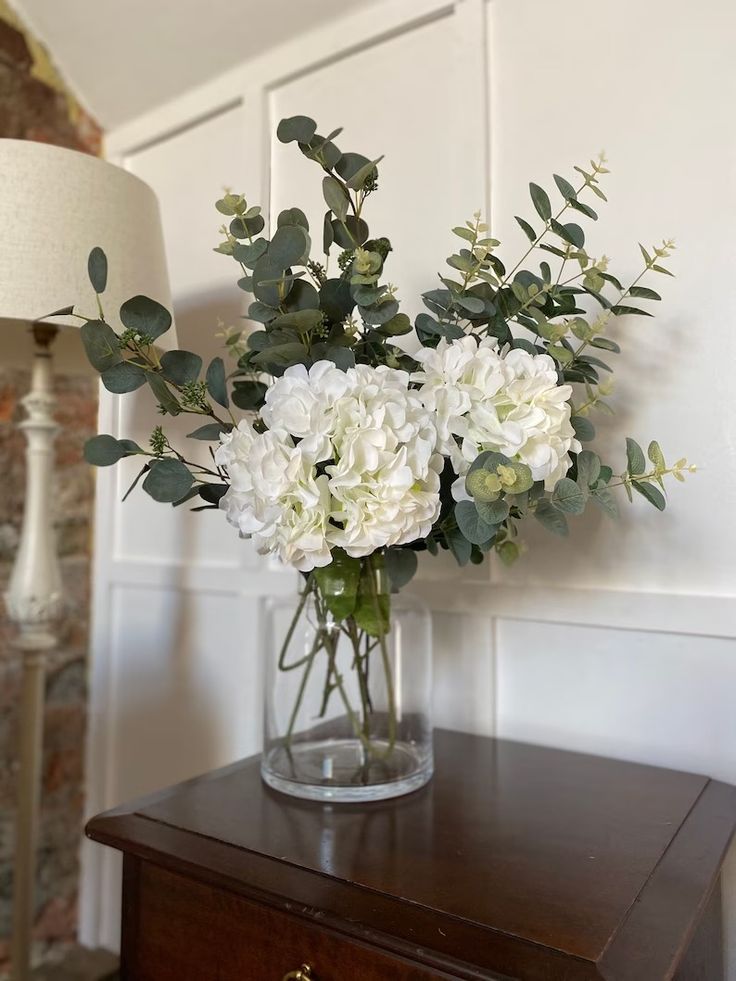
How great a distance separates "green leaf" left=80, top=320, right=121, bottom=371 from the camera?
27.8 inches

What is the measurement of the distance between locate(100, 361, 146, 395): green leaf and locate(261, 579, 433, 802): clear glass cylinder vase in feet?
0.94

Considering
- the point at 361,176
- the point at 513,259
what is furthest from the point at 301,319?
the point at 513,259

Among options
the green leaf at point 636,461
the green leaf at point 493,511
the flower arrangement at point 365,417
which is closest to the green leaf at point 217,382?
the flower arrangement at point 365,417

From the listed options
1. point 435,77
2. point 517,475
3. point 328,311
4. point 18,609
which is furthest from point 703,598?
point 18,609

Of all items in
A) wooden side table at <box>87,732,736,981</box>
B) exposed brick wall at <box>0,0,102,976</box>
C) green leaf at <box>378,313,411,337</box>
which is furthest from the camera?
exposed brick wall at <box>0,0,102,976</box>

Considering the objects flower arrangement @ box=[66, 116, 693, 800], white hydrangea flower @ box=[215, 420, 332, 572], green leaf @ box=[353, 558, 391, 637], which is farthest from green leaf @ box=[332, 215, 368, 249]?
green leaf @ box=[353, 558, 391, 637]

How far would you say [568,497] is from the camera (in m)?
0.67

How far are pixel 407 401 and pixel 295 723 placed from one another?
1.43 ft

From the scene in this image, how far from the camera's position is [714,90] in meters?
0.95

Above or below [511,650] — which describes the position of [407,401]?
above

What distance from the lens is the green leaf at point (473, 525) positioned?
661 mm

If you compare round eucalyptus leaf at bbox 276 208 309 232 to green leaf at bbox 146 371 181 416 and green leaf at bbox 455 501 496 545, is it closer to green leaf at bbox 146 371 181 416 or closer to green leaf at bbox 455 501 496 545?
green leaf at bbox 146 371 181 416

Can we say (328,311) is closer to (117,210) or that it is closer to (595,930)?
(117,210)

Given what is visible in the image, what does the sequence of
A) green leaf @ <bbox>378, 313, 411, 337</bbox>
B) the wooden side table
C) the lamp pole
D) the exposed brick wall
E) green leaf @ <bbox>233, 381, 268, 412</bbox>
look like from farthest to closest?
the exposed brick wall → the lamp pole → green leaf @ <bbox>233, 381, 268, 412</bbox> → green leaf @ <bbox>378, 313, 411, 337</bbox> → the wooden side table
